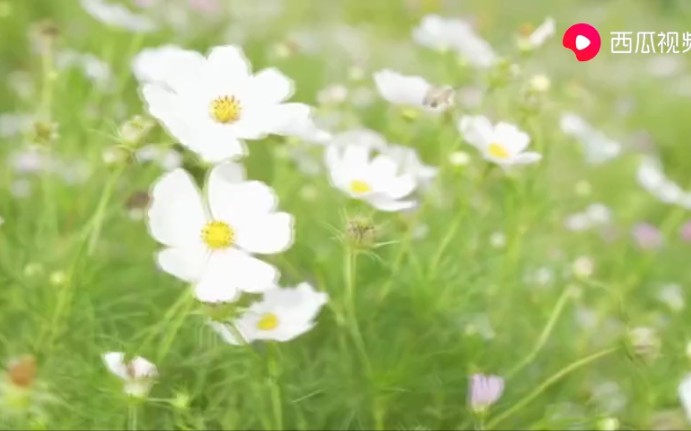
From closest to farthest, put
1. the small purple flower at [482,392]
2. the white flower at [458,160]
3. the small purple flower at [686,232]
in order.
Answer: the small purple flower at [482,392], the white flower at [458,160], the small purple flower at [686,232]

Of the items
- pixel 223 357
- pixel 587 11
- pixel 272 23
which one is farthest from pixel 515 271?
pixel 587 11

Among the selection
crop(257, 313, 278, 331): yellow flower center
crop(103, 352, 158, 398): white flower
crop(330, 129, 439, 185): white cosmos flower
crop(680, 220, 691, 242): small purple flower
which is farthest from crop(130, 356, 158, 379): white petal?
crop(680, 220, 691, 242): small purple flower

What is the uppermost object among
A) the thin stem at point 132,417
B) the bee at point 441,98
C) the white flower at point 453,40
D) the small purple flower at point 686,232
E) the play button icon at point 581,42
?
the play button icon at point 581,42

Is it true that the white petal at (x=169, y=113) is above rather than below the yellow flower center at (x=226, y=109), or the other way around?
below

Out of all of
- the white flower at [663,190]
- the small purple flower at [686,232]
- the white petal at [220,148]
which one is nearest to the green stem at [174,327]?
the white petal at [220,148]

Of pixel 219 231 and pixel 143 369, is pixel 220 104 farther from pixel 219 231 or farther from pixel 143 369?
pixel 143 369

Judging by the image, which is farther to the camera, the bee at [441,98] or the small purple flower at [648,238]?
the small purple flower at [648,238]

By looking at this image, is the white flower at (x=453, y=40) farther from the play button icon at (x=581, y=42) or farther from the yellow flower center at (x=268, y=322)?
the yellow flower center at (x=268, y=322)

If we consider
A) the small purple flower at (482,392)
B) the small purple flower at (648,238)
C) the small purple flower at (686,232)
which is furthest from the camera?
the small purple flower at (686,232)
